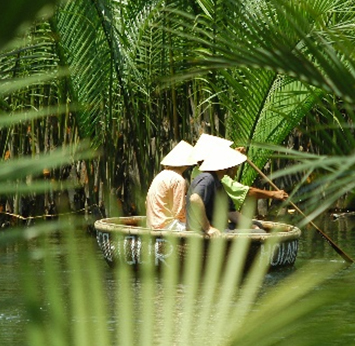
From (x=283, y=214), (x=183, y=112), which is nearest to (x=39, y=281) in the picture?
(x=183, y=112)

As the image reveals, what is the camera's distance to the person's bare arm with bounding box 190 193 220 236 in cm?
1027

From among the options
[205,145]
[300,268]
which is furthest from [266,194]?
[300,268]

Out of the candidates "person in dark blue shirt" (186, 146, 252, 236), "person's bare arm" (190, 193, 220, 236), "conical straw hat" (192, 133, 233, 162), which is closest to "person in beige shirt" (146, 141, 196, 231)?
"conical straw hat" (192, 133, 233, 162)

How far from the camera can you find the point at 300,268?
6.19ft

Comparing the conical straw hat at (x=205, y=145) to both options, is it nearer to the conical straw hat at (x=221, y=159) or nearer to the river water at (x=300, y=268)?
the conical straw hat at (x=221, y=159)

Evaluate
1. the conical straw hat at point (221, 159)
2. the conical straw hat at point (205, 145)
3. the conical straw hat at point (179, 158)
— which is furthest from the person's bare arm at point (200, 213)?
the conical straw hat at point (179, 158)

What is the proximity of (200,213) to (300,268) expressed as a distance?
28.0 ft

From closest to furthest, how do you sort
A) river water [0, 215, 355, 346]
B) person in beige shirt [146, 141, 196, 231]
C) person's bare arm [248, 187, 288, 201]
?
river water [0, 215, 355, 346]
person's bare arm [248, 187, 288, 201]
person in beige shirt [146, 141, 196, 231]

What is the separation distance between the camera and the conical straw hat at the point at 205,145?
1066 centimetres

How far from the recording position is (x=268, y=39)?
5.91 ft

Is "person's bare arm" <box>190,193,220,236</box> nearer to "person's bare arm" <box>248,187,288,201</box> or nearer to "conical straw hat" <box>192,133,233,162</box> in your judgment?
"conical straw hat" <box>192,133,233,162</box>

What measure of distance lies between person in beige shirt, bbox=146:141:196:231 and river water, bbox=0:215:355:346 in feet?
2.42

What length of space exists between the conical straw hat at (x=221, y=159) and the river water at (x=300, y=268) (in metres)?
1.18

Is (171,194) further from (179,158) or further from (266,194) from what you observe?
(266,194)
